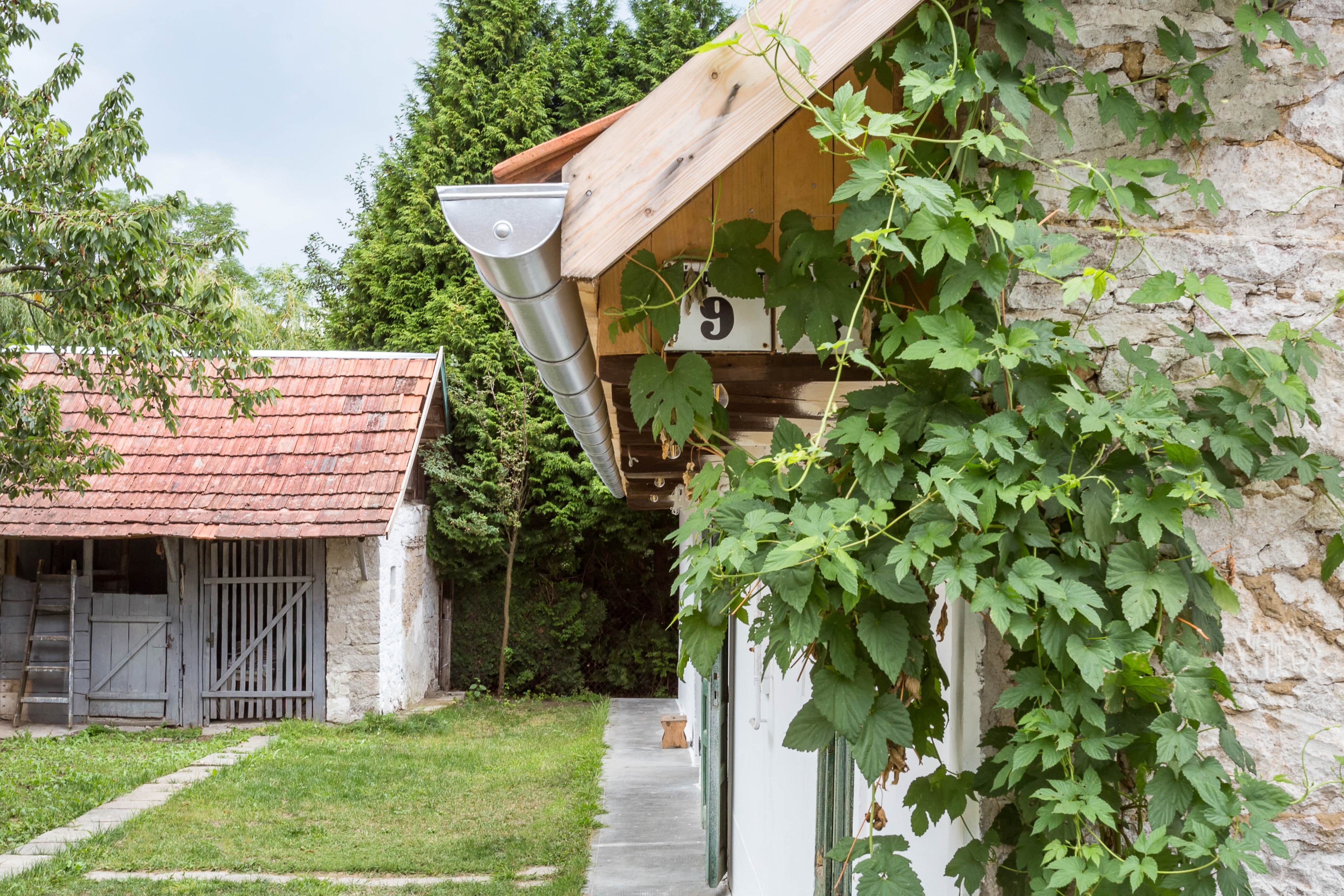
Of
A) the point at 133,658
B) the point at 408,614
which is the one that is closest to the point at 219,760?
the point at 133,658

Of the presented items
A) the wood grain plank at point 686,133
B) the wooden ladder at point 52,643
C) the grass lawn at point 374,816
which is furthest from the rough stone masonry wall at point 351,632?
the wood grain plank at point 686,133

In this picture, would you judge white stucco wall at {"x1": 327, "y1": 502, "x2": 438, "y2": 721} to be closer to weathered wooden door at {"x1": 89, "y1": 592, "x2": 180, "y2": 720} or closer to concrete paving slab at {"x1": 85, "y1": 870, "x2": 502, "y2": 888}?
weathered wooden door at {"x1": 89, "y1": 592, "x2": 180, "y2": 720}

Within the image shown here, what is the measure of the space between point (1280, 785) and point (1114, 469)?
22.3 inches

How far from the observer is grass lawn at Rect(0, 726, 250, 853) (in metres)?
7.23

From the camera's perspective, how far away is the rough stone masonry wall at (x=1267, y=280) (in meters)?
1.65

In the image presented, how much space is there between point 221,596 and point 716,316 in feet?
35.4

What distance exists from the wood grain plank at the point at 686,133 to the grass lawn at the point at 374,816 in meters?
5.03

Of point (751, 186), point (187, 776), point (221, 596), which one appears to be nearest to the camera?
point (751, 186)

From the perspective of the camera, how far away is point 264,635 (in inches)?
445

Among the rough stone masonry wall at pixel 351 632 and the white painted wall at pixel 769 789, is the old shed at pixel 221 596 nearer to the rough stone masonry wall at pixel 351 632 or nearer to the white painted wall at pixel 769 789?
the rough stone masonry wall at pixel 351 632

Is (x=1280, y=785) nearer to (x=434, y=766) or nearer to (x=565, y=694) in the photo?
(x=434, y=766)

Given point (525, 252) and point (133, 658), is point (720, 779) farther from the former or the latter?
point (133, 658)

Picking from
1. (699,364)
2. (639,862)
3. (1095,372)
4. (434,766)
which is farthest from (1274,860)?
(434,766)

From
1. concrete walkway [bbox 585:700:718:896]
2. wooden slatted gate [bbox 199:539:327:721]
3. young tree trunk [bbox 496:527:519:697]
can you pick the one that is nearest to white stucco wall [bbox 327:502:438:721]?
wooden slatted gate [bbox 199:539:327:721]
